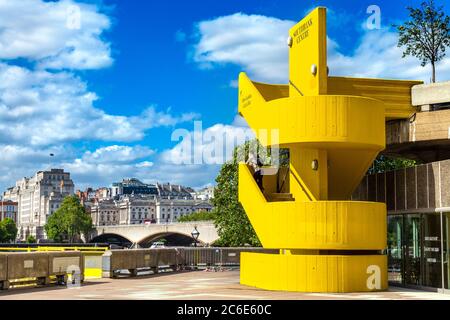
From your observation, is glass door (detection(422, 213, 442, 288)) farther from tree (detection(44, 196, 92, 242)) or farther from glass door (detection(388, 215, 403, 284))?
tree (detection(44, 196, 92, 242))

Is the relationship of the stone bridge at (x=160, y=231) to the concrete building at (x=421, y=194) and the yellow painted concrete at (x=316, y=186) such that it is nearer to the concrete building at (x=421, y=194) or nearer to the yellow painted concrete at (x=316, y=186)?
the concrete building at (x=421, y=194)

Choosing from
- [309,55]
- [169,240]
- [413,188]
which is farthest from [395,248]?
[169,240]

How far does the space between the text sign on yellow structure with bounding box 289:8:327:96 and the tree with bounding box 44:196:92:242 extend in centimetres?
16980

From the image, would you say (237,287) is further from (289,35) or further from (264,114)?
(289,35)

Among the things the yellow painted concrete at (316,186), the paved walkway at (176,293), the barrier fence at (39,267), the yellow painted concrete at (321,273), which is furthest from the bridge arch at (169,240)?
the yellow painted concrete at (321,273)

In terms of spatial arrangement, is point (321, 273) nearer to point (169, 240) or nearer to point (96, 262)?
point (96, 262)

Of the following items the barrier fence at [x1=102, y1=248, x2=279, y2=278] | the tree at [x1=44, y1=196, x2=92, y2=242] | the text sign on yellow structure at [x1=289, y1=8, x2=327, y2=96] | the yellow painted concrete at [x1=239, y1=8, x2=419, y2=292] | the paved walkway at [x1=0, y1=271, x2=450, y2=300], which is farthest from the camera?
the tree at [x1=44, y1=196, x2=92, y2=242]

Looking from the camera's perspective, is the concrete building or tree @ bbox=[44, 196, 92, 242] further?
tree @ bbox=[44, 196, 92, 242]

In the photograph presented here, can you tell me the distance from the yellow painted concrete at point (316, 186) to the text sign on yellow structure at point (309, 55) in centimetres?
4

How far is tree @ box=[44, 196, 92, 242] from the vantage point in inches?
7530

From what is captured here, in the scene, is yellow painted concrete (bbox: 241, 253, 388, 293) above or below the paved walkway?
above

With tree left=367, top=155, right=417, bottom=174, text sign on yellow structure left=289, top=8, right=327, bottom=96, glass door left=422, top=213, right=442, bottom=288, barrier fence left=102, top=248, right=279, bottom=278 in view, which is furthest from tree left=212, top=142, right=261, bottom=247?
glass door left=422, top=213, right=442, bottom=288

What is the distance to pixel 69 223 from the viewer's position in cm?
19038

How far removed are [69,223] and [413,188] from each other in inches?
6755
